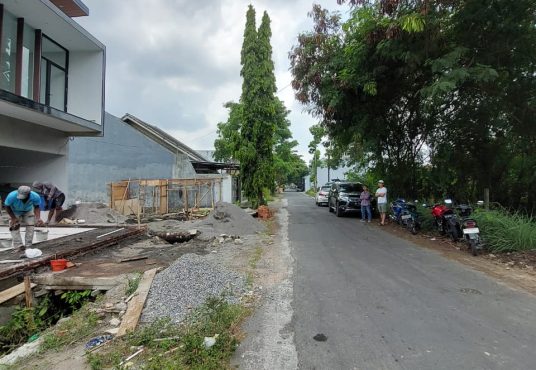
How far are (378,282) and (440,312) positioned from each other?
5.11 ft

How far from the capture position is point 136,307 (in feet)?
16.3

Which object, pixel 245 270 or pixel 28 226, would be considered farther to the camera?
pixel 28 226

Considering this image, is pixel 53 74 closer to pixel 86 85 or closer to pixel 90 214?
pixel 86 85

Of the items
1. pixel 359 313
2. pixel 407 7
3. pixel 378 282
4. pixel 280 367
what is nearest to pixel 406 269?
pixel 378 282

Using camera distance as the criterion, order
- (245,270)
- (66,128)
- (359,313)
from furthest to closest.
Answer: (66,128) → (245,270) → (359,313)

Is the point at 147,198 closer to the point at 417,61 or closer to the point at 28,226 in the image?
the point at 28,226

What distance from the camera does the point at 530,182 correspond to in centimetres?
1116

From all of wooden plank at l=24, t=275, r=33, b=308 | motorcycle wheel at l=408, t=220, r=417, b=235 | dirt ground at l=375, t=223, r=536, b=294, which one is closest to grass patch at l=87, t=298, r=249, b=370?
wooden plank at l=24, t=275, r=33, b=308

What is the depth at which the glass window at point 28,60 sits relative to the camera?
35.7 ft

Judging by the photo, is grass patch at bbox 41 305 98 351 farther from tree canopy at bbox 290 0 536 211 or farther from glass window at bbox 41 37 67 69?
glass window at bbox 41 37 67 69

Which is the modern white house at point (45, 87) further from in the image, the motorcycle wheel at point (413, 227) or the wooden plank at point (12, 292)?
the motorcycle wheel at point (413, 227)

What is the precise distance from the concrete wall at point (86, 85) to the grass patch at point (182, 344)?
11045mm

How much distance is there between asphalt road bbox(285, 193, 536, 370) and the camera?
12.2 ft

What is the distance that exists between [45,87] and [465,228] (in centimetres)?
1356
